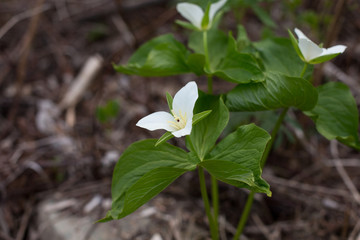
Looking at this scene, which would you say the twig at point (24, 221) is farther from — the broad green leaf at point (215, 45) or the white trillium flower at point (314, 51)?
the white trillium flower at point (314, 51)

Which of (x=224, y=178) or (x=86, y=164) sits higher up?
(x=224, y=178)

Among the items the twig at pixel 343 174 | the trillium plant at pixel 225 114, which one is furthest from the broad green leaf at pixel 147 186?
the twig at pixel 343 174

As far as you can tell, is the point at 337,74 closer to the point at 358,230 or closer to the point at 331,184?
the point at 331,184

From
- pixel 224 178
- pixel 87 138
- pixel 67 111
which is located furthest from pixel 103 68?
pixel 224 178

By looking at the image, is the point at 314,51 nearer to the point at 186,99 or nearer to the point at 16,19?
the point at 186,99

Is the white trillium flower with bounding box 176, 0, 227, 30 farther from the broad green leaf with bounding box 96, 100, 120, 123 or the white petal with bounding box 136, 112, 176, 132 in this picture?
the broad green leaf with bounding box 96, 100, 120, 123
